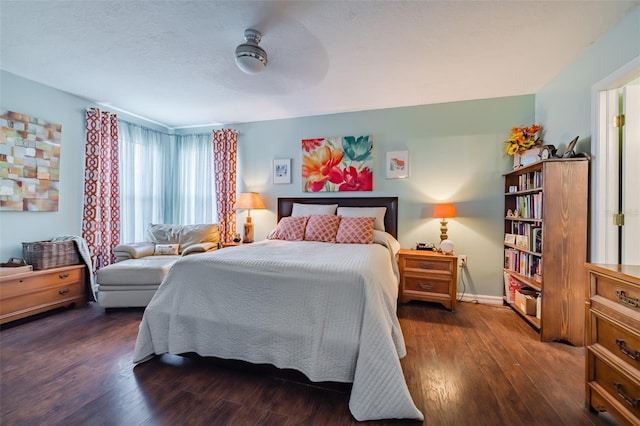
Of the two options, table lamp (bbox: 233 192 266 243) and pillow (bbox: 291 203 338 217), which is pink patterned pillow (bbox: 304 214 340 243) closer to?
pillow (bbox: 291 203 338 217)

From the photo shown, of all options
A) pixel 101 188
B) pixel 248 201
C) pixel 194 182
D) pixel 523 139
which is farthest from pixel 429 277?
pixel 101 188

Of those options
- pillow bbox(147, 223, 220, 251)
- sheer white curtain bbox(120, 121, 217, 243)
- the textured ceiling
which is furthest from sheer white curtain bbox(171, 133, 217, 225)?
the textured ceiling

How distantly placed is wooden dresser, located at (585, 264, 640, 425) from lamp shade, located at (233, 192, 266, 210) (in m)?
3.38

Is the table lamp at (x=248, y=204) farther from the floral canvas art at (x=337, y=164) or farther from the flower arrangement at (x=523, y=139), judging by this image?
the flower arrangement at (x=523, y=139)

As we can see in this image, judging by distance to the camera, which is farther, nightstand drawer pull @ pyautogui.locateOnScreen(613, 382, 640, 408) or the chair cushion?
the chair cushion

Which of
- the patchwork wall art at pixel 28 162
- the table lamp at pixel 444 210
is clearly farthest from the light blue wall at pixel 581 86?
the patchwork wall art at pixel 28 162

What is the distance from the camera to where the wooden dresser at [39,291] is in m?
2.32

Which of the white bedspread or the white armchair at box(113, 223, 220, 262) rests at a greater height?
the white armchair at box(113, 223, 220, 262)

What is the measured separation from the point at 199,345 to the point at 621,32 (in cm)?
371

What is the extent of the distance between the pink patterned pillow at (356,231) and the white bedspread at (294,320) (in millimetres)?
871

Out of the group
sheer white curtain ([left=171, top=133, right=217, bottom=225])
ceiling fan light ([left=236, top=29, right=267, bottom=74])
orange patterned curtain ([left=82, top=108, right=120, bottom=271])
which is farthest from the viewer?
sheer white curtain ([left=171, top=133, right=217, bottom=225])

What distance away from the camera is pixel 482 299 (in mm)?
3080

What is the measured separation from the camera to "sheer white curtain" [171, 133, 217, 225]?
4156mm

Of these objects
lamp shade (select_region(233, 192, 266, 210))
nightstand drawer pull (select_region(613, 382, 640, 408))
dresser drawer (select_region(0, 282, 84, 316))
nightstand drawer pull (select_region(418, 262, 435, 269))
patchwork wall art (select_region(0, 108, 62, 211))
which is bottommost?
dresser drawer (select_region(0, 282, 84, 316))
